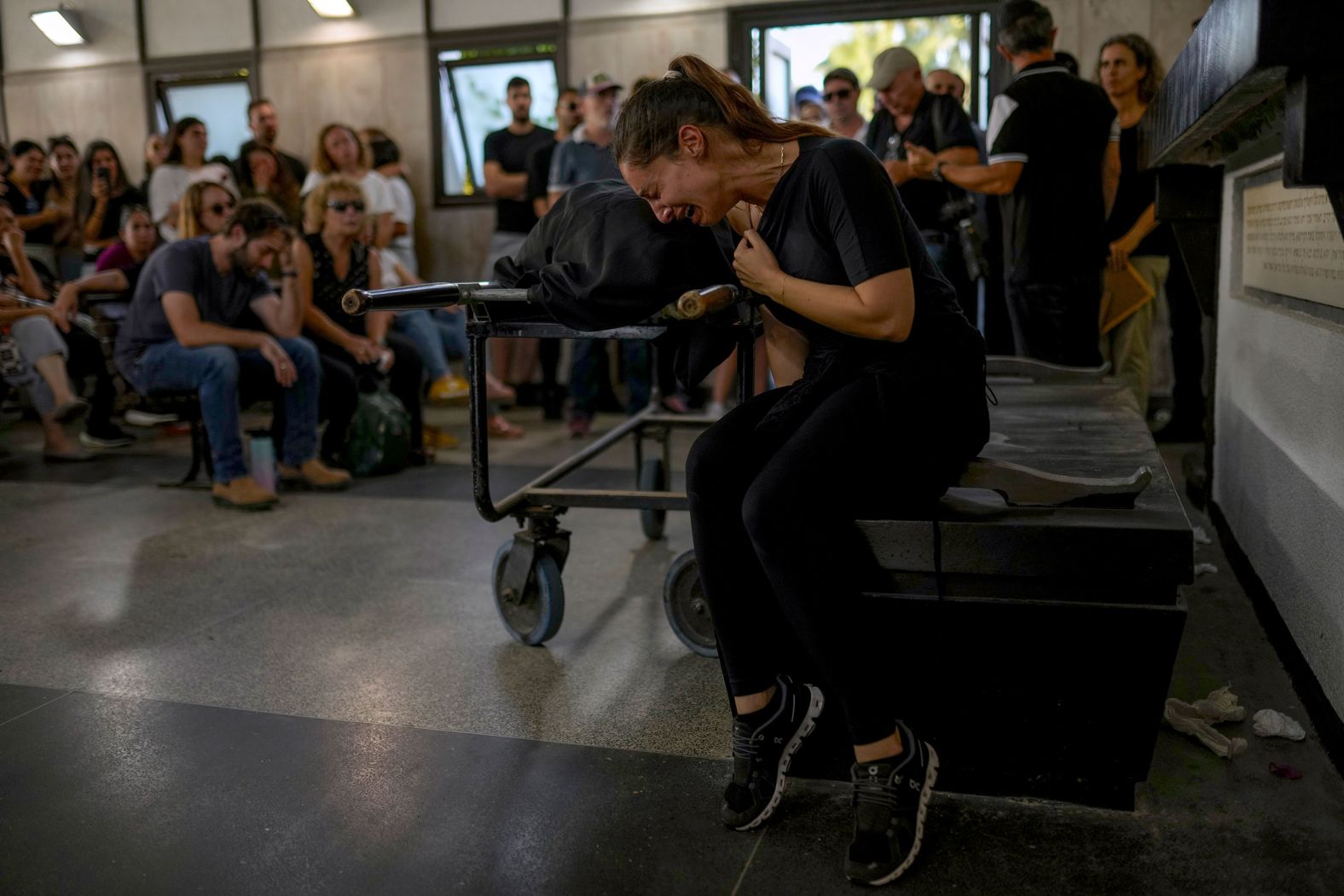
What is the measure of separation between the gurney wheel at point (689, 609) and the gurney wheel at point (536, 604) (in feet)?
0.99

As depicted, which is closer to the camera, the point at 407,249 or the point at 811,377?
the point at 811,377

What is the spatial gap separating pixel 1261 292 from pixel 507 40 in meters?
6.25

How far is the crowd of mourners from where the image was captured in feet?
14.5

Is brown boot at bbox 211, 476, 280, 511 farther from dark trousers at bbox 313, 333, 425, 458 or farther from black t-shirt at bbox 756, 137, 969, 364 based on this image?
black t-shirt at bbox 756, 137, 969, 364

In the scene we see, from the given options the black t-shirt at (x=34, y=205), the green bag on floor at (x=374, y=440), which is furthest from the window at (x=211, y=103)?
the green bag on floor at (x=374, y=440)

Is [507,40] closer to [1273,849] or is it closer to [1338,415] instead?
[1338,415]

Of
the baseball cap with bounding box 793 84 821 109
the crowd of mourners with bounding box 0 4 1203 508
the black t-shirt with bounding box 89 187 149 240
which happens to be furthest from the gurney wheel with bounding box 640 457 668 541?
the black t-shirt with bounding box 89 187 149 240

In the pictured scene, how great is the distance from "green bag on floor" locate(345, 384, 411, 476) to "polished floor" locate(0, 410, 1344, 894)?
5.06 feet

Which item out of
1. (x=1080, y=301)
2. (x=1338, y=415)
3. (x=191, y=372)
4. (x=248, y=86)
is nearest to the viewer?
(x=1338, y=415)

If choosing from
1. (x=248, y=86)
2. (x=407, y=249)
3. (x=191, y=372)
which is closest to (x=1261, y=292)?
(x=191, y=372)

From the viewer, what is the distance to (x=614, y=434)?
160 inches

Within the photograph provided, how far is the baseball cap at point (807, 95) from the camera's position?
26.1 ft

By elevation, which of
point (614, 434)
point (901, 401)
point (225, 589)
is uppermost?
point (901, 401)

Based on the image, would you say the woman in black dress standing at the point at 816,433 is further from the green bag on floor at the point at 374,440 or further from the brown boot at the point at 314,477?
the green bag on floor at the point at 374,440
